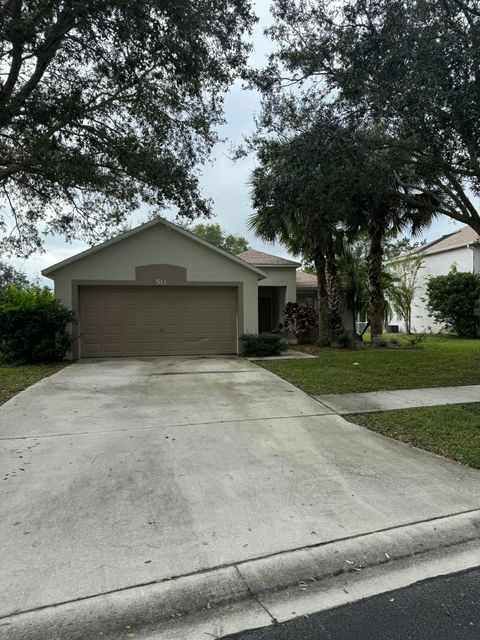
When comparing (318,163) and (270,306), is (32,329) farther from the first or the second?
(270,306)

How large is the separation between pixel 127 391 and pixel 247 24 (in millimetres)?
7893

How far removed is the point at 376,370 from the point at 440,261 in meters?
18.4

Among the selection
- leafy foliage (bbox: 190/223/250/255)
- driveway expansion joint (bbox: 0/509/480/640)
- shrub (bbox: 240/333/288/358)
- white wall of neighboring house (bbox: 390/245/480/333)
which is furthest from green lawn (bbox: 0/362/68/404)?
leafy foliage (bbox: 190/223/250/255)

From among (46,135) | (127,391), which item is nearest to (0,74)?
(46,135)

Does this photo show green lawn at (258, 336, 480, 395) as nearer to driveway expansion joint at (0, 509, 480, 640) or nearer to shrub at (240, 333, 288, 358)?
shrub at (240, 333, 288, 358)

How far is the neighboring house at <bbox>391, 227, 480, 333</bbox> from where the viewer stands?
2323 cm

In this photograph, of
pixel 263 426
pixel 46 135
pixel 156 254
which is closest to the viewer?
pixel 263 426

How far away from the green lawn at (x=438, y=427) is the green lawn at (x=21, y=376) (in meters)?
6.52

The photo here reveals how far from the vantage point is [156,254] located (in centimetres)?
1411

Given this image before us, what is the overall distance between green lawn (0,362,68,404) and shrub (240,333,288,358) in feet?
18.8

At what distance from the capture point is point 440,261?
2614cm

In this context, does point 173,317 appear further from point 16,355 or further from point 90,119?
point 90,119

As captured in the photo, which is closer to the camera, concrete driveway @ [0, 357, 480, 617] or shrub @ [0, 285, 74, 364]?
concrete driveway @ [0, 357, 480, 617]

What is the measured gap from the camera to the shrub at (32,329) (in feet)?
39.7
